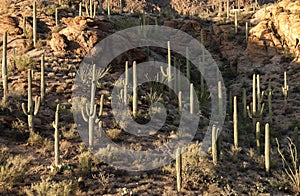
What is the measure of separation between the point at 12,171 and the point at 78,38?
1245cm

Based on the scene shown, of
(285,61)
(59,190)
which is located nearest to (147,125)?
(59,190)

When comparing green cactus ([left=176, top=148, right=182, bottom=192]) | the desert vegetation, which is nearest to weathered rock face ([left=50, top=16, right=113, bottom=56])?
the desert vegetation

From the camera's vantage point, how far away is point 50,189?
8.07m

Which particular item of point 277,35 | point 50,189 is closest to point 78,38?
point 50,189

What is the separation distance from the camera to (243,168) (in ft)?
37.4

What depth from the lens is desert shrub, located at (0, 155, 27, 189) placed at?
27.7ft

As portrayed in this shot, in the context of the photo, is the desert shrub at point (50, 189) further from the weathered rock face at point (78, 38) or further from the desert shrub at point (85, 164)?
the weathered rock face at point (78, 38)

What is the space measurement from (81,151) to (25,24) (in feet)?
45.3

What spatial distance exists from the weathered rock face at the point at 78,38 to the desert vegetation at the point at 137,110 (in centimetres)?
7

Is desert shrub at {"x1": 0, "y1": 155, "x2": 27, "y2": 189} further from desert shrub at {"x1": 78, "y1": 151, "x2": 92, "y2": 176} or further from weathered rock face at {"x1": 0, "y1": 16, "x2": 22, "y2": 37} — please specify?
weathered rock face at {"x1": 0, "y1": 16, "x2": 22, "y2": 37}

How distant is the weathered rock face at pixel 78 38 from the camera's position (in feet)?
63.8

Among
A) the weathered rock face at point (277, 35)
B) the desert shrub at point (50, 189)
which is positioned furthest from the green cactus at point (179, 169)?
the weathered rock face at point (277, 35)

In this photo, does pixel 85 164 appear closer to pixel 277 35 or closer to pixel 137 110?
pixel 137 110

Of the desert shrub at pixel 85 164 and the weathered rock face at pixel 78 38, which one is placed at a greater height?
the weathered rock face at pixel 78 38
